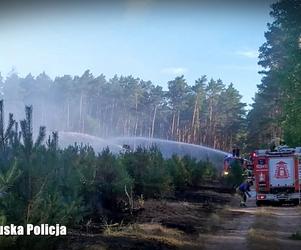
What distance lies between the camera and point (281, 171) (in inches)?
966

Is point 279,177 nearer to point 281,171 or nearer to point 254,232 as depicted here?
point 281,171

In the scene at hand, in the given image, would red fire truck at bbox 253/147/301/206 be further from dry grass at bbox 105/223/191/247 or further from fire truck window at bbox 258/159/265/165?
dry grass at bbox 105/223/191/247

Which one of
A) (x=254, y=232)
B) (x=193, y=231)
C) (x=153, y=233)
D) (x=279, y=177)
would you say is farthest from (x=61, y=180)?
(x=279, y=177)

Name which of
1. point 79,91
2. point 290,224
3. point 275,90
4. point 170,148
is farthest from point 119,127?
point 290,224

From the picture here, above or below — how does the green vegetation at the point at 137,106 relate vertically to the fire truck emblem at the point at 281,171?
above

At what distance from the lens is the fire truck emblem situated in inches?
964

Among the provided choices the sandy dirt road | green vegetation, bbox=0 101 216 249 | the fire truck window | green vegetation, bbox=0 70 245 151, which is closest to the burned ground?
the sandy dirt road

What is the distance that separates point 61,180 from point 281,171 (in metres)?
16.0

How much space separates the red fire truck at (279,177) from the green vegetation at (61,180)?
599 centimetres

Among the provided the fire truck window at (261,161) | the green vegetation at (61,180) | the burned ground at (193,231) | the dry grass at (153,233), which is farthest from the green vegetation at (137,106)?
the dry grass at (153,233)

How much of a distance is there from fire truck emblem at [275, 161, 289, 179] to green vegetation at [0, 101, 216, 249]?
6.54m

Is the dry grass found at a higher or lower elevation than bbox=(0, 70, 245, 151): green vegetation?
lower

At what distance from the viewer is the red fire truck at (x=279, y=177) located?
79.5 feet

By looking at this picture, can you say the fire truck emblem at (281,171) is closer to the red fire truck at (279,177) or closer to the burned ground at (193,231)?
the red fire truck at (279,177)
